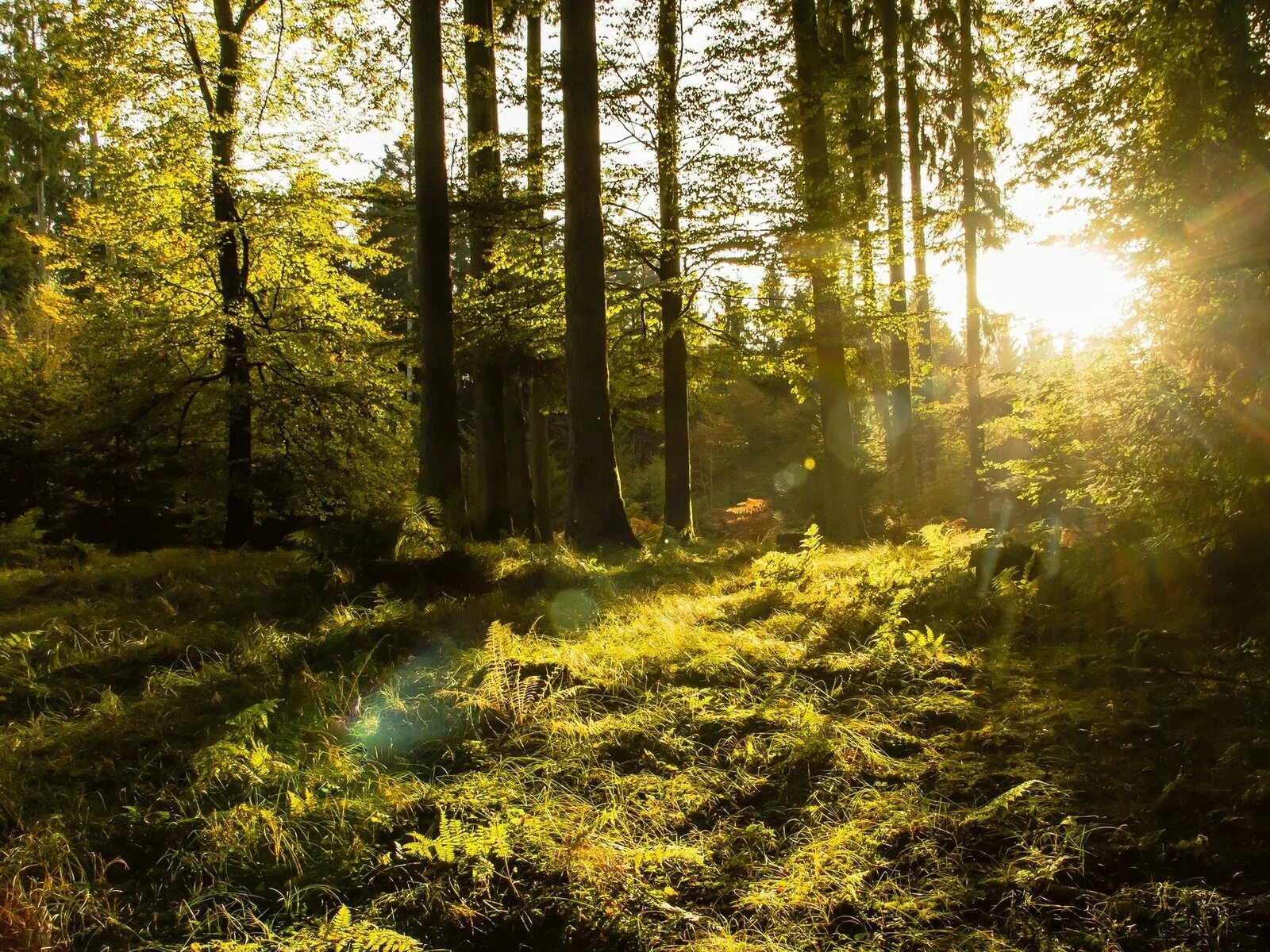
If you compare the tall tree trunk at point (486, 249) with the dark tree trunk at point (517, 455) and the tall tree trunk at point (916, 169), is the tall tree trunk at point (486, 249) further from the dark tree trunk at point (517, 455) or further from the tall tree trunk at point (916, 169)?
the tall tree trunk at point (916, 169)

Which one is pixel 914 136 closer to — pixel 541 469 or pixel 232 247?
pixel 541 469

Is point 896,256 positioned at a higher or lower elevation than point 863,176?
lower

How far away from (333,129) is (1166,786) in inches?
590

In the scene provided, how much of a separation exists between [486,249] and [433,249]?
3.07 m

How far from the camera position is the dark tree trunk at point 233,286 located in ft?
40.5

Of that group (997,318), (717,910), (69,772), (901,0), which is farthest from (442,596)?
(901,0)

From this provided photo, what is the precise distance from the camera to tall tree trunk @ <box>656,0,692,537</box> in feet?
40.3

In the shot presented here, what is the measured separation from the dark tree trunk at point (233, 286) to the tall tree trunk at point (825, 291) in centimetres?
911

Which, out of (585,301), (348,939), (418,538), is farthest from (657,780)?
(585,301)

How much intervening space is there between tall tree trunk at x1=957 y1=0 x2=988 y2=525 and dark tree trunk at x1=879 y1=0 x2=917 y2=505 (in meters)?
1.51

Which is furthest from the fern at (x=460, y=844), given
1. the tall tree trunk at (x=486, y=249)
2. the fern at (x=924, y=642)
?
the tall tree trunk at (x=486, y=249)

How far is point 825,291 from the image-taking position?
12.2 meters

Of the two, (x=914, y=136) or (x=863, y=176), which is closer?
(x=863, y=176)

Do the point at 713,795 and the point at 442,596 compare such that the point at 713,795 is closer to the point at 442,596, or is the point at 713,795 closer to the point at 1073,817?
the point at 1073,817
